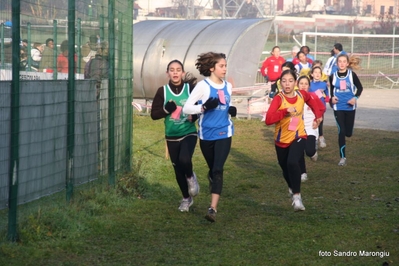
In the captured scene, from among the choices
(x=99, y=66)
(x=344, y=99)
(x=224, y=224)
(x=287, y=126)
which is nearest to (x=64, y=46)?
(x=99, y=66)

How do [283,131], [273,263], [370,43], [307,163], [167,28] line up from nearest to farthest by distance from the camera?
[273,263] → [283,131] → [307,163] → [167,28] → [370,43]

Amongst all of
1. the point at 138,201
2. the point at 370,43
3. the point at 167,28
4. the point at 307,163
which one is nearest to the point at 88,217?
the point at 138,201

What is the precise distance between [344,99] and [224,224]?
5.98 m

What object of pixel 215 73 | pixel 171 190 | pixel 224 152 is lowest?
pixel 171 190

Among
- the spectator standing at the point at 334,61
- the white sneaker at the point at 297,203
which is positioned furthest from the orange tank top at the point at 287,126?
the spectator standing at the point at 334,61

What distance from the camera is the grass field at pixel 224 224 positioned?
7.09 meters

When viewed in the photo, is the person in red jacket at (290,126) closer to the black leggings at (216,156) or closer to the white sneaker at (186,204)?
the black leggings at (216,156)

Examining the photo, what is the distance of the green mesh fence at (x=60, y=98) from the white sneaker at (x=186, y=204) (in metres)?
1.24

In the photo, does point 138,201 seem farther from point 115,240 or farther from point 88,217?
point 115,240

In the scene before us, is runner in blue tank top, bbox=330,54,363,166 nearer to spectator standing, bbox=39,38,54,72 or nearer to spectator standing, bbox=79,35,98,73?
spectator standing, bbox=79,35,98,73

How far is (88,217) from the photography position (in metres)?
8.61

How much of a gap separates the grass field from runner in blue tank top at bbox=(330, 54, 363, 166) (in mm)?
1034

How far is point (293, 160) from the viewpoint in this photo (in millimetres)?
9312

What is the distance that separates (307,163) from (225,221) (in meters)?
5.72
